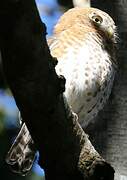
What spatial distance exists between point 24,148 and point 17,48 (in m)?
1.41

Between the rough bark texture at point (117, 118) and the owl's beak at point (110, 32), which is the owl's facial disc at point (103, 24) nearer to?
the owl's beak at point (110, 32)

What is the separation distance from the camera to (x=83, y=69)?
347 cm

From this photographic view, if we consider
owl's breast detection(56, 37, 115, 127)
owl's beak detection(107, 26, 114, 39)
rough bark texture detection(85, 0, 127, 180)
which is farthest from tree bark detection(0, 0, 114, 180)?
owl's beak detection(107, 26, 114, 39)

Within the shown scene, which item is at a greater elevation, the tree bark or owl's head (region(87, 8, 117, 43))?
the tree bark

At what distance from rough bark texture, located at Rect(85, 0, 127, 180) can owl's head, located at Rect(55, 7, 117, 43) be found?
35 cm

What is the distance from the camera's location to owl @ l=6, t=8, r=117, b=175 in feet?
11.2

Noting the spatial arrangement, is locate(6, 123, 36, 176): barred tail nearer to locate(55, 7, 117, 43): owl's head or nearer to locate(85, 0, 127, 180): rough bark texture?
locate(85, 0, 127, 180): rough bark texture

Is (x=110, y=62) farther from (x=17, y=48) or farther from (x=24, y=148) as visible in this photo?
(x=17, y=48)

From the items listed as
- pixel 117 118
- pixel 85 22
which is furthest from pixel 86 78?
pixel 85 22

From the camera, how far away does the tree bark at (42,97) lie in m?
2.05

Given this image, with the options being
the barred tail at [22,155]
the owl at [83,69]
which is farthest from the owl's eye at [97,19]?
the barred tail at [22,155]

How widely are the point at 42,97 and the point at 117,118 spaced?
1.08m

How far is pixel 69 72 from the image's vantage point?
3.42 metres

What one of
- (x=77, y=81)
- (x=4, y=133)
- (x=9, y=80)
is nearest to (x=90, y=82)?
(x=77, y=81)
